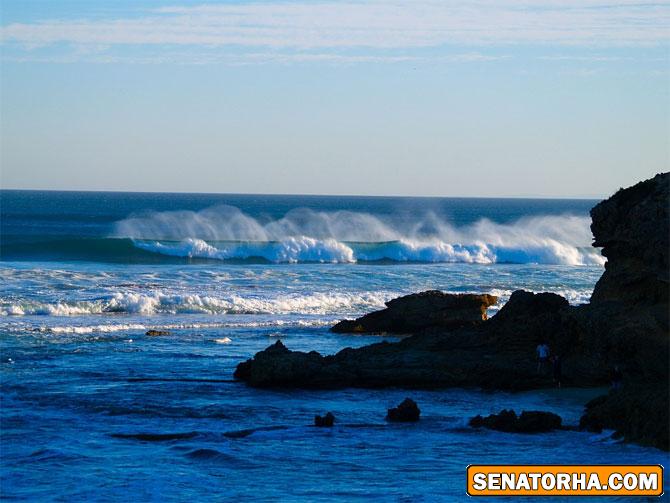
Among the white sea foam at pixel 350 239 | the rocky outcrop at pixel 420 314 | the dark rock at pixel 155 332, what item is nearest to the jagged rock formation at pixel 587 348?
the rocky outcrop at pixel 420 314

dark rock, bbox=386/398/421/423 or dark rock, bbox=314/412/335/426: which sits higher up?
dark rock, bbox=386/398/421/423

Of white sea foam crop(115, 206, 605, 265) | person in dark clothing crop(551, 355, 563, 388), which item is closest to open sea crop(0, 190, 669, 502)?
person in dark clothing crop(551, 355, 563, 388)

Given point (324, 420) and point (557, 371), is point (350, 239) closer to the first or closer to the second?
Answer: point (557, 371)

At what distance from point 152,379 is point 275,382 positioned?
2.08 metres

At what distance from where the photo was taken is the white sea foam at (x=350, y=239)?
52.4 m

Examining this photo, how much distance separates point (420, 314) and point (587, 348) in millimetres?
8567

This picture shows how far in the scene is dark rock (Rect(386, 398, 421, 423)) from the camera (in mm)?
15258

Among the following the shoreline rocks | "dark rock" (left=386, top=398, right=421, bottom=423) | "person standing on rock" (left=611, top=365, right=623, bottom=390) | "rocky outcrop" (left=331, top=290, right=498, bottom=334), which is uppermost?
"rocky outcrop" (left=331, top=290, right=498, bottom=334)

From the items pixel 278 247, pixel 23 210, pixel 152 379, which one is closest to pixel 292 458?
pixel 152 379

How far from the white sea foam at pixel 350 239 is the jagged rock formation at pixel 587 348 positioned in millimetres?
29201

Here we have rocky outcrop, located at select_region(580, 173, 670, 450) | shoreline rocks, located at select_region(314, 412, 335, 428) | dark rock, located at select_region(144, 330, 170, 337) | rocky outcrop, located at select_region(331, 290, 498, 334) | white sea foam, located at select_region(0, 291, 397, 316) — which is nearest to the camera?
rocky outcrop, located at select_region(580, 173, 670, 450)

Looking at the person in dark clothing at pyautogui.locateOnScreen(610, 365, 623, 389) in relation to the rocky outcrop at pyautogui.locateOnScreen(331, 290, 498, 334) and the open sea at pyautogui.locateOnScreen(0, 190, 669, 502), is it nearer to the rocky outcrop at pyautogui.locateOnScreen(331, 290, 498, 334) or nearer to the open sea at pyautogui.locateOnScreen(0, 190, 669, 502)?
the open sea at pyautogui.locateOnScreen(0, 190, 669, 502)

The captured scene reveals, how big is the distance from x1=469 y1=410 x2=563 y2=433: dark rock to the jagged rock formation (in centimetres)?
50

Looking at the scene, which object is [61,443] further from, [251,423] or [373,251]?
[373,251]
